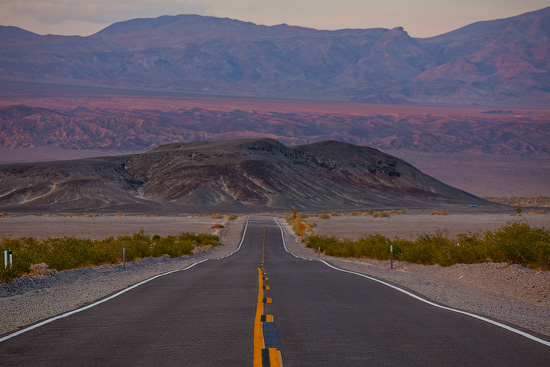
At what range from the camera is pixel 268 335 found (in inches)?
377

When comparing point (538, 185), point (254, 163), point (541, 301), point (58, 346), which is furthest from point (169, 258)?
point (538, 185)

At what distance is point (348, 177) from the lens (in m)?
167

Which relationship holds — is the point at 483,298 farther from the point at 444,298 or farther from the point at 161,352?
the point at 161,352

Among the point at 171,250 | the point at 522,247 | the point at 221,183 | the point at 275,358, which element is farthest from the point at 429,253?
the point at 221,183

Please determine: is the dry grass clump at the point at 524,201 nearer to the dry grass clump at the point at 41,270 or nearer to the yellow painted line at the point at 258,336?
the dry grass clump at the point at 41,270

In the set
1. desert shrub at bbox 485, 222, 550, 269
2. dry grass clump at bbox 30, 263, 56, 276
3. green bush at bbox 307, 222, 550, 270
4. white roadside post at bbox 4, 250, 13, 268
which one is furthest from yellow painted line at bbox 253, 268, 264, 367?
green bush at bbox 307, 222, 550, 270

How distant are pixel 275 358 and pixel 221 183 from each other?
444 ft

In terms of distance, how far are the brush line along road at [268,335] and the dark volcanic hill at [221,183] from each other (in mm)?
106404

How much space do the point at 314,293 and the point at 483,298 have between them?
162 inches

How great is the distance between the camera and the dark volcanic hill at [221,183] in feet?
426

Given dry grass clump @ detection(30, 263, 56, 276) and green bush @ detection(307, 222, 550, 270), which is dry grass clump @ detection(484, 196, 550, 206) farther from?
dry grass clump @ detection(30, 263, 56, 276)

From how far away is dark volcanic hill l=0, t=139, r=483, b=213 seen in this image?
12975 cm

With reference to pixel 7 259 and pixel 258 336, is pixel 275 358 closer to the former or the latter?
pixel 258 336

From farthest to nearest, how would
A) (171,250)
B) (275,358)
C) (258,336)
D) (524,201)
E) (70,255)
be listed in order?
(524,201) → (171,250) → (70,255) → (258,336) → (275,358)
